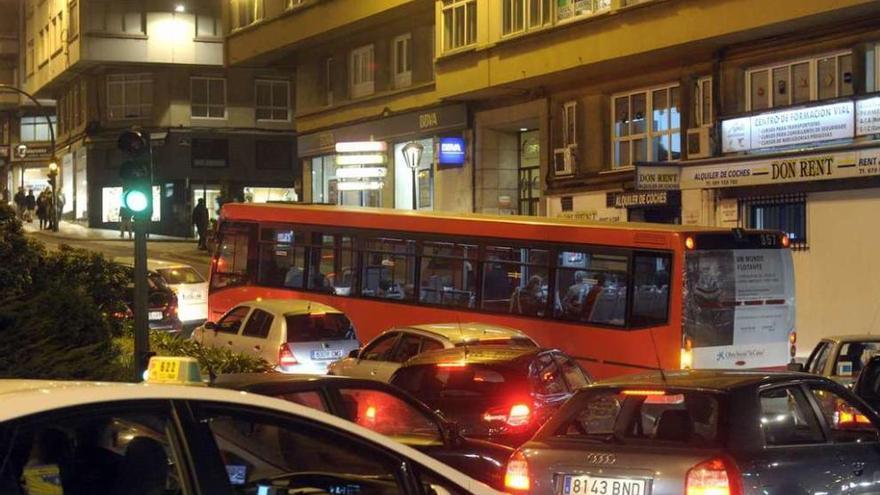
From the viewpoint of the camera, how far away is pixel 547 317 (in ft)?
57.9

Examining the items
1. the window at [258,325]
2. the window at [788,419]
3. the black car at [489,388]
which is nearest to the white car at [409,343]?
the black car at [489,388]

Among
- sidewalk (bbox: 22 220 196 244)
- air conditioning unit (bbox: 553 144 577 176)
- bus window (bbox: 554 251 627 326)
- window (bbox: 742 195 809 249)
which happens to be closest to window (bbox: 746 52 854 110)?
window (bbox: 742 195 809 249)

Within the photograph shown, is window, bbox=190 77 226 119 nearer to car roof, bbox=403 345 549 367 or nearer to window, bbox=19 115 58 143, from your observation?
window, bbox=19 115 58 143

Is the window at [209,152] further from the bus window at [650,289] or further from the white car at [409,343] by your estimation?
the white car at [409,343]

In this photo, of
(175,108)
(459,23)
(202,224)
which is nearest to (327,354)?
(459,23)

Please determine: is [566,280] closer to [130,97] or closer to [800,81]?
[800,81]

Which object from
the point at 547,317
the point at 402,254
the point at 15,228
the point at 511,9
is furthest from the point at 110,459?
the point at 511,9

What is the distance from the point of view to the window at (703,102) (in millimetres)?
24395

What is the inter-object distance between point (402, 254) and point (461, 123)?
12004mm

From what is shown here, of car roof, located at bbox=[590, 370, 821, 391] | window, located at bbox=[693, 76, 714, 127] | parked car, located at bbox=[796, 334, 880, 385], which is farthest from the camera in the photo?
window, located at bbox=[693, 76, 714, 127]

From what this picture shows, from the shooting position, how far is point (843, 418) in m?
7.91

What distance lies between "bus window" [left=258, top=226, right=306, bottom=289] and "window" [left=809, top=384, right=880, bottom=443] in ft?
49.8

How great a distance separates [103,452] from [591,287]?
13.9 m

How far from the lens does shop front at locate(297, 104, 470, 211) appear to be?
31734 millimetres
